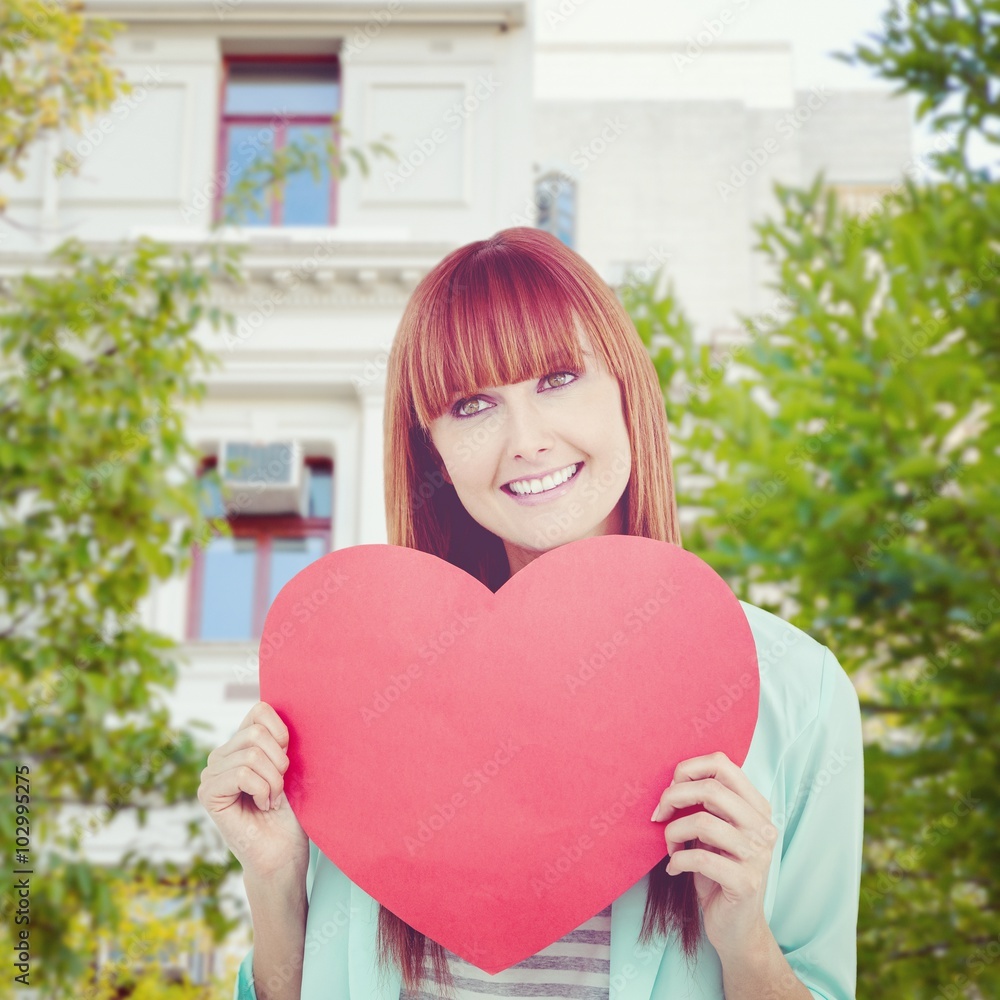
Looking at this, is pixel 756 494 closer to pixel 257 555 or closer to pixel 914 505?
pixel 914 505

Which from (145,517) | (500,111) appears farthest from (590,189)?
(145,517)

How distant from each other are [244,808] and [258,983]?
21 cm

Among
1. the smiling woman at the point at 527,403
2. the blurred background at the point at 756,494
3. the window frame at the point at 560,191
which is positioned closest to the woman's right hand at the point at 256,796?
the smiling woman at the point at 527,403

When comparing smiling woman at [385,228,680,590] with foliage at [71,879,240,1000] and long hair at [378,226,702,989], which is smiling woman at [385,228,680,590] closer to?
long hair at [378,226,702,989]

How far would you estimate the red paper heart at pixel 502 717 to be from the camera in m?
1.00

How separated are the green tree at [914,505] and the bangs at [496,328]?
1.78 m

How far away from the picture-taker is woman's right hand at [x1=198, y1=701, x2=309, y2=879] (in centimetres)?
104

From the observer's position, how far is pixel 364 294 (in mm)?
6574

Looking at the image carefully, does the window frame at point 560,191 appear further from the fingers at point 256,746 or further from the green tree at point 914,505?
the fingers at point 256,746

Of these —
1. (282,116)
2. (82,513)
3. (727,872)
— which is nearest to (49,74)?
(82,513)

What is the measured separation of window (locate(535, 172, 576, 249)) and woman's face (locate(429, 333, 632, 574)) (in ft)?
39.4

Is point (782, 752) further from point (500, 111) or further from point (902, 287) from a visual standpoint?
point (500, 111)

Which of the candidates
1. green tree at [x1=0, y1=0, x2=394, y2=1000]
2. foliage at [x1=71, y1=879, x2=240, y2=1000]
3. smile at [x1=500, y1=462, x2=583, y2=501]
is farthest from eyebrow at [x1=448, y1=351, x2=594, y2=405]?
foliage at [x1=71, y1=879, x2=240, y2=1000]

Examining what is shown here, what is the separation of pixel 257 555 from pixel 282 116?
2962 millimetres
